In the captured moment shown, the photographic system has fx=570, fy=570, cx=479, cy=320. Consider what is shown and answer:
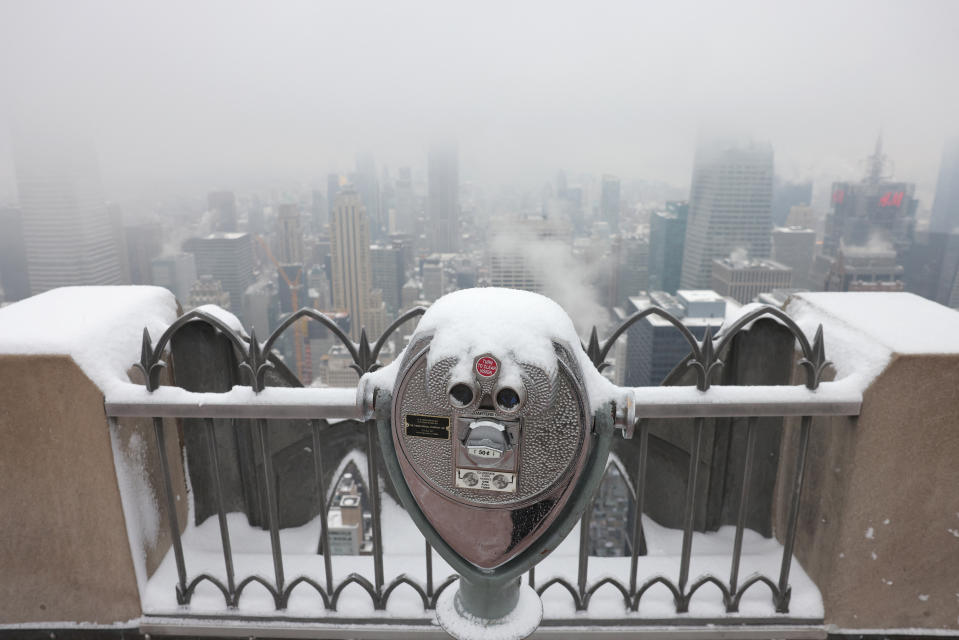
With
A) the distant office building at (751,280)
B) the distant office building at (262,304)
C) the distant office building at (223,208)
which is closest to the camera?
the distant office building at (751,280)

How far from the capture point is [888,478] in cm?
193

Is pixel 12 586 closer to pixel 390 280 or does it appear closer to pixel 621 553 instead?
pixel 621 553

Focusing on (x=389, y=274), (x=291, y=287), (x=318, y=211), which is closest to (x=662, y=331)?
(x=291, y=287)

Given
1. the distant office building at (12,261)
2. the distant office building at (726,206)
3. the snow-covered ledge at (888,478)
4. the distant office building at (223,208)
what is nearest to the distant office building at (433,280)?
the distant office building at (12,261)

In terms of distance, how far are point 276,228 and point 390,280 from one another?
39.6 feet

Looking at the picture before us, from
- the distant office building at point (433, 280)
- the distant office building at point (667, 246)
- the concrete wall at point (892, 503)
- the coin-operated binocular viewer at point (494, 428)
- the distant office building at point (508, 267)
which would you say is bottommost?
the distant office building at point (667, 246)

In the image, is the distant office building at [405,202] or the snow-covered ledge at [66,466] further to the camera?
the distant office building at [405,202]

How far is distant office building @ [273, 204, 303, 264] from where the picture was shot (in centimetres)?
2852

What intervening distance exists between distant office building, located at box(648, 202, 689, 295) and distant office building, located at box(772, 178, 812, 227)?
735 centimetres

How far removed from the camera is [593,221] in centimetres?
3566

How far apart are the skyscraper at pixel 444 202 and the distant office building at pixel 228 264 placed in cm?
957

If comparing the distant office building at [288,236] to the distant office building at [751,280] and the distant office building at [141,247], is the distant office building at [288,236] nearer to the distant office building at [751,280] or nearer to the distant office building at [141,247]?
the distant office building at [141,247]

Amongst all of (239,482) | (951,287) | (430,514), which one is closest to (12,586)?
(239,482)

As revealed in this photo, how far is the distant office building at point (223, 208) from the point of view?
34.0 meters
